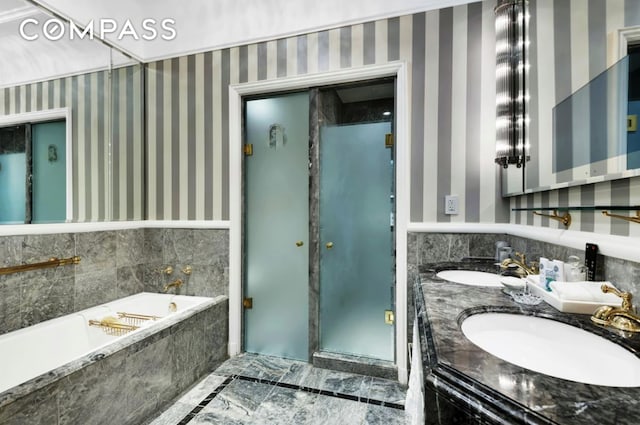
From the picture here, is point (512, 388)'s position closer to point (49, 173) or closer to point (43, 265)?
point (43, 265)

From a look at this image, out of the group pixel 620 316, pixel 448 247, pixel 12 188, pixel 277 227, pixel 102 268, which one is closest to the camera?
pixel 620 316

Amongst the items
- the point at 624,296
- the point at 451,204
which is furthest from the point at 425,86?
the point at 624,296

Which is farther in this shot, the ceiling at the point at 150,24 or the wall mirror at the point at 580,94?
the ceiling at the point at 150,24

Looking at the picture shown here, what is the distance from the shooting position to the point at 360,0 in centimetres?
206

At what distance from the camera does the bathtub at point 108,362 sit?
1.17m

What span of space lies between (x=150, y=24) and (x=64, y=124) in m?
1.19

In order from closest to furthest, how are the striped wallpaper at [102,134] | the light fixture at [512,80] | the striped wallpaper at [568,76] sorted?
the striped wallpaper at [568,76] → the light fixture at [512,80] → the striped wallpaper at [102,134]

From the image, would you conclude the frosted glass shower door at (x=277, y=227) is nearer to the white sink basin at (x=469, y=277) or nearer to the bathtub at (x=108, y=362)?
the bathtub at (x=108, y=362)

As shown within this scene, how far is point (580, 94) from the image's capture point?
105 centimetres

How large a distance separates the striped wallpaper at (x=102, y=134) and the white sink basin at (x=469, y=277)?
2508mm

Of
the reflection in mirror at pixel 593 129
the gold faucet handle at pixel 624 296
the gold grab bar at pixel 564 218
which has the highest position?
the reflection in mirror at pixel 593 129

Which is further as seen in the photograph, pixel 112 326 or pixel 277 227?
pixel 277 227

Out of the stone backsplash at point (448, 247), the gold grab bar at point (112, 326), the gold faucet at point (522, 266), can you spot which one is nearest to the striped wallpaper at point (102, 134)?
the gold grab bar at point (112, 326)

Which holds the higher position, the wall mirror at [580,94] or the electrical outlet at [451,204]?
the wall mirror at [580,94]
